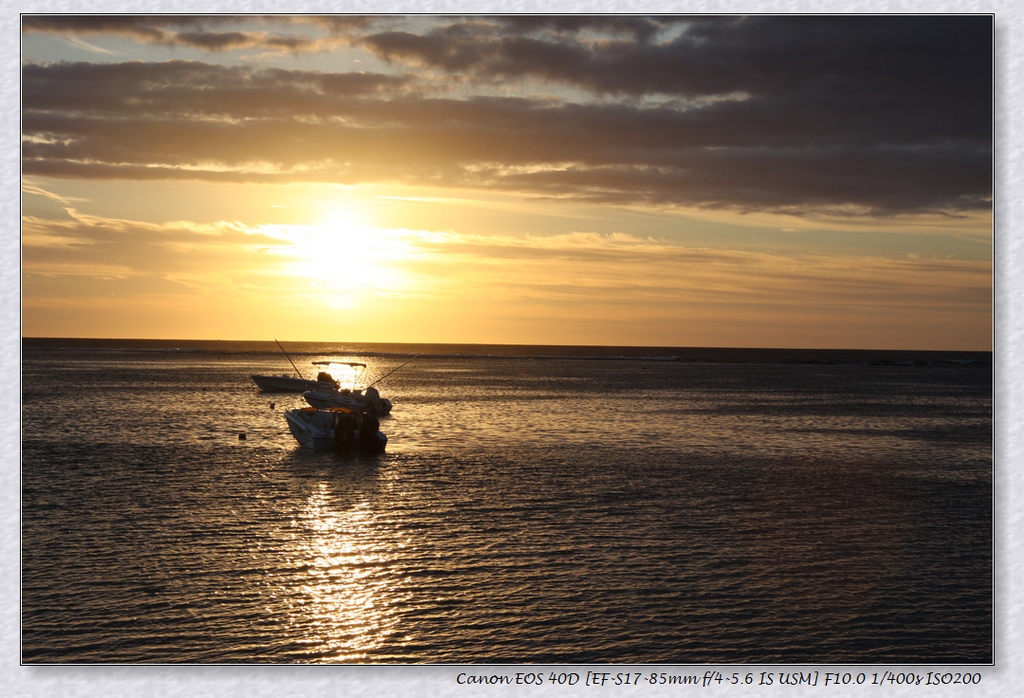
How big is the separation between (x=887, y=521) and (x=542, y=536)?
15.8 meters

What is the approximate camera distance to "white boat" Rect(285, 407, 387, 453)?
192 feet

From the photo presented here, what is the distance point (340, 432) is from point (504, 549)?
93.8 ft

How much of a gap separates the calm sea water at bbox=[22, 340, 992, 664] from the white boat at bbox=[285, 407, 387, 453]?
128cm

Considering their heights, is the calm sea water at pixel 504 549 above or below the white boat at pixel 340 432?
below

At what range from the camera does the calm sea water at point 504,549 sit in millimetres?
23906

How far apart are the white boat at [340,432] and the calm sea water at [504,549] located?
128 centimetres

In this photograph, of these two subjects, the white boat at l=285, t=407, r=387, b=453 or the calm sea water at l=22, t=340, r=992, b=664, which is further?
the white boat at l=285, t=407, r=387, b=453

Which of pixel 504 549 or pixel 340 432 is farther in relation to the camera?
pixel 340 432

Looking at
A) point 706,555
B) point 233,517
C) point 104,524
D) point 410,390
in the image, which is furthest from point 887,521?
point 410,390

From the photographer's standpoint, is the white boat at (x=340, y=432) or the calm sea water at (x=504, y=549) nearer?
the calm sea water at (x=504, y=549)

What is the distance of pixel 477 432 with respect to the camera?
74.4m

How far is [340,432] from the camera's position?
5928 centimetres

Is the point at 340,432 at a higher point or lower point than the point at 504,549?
higher

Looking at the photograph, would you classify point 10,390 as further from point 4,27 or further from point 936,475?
point 936,475
